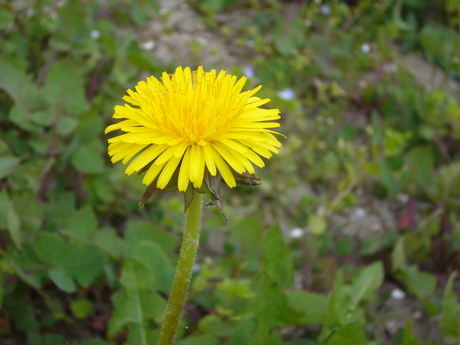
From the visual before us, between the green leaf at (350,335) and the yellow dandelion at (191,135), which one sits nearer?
the yellow dandelion at (191,135)

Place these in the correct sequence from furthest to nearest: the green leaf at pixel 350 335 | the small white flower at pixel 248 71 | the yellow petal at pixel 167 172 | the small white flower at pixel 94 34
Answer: the small white flower at pixel 248 71 → the small white flower at pixel 94 34 → the green leaf at pixel 350 335 → the yellow petal at pixel 167 172

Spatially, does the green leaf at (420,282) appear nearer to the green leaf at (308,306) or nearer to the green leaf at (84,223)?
the green leaf at (308,306)

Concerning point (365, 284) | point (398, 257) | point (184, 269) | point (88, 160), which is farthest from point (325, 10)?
point (184, 269)

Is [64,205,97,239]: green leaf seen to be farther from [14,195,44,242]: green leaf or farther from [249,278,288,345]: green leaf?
[249,278,288,345]: green leaf

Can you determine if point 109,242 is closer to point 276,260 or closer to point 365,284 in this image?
point 276,260

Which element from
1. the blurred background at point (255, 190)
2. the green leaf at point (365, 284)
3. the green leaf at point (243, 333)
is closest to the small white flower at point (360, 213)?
the blurred background at point (255, 190)

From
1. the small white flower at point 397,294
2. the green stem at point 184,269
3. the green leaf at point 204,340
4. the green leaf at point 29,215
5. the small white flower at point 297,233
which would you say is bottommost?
the small white flower at point 397,294

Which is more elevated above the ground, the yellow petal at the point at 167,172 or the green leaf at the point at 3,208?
the yellow petal at the point at 167,172

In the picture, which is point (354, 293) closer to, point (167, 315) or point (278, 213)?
point (167, 315)

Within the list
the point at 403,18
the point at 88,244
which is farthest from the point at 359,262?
A: the point at 403,18
